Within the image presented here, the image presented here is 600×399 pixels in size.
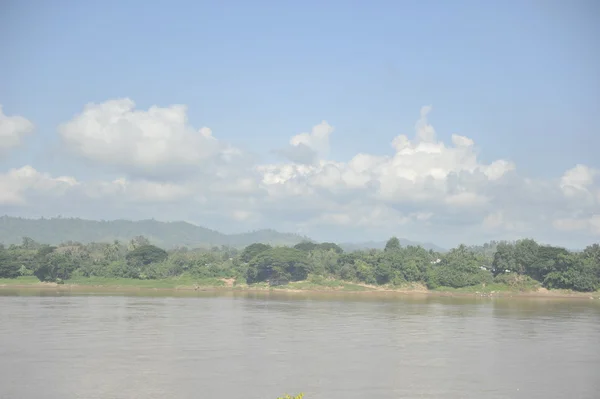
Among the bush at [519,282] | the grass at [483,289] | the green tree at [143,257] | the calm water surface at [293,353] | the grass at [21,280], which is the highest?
the green tree at [143,257]

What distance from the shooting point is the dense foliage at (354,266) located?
7750 centimetres

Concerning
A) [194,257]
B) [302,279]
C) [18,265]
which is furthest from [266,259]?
[18,265]

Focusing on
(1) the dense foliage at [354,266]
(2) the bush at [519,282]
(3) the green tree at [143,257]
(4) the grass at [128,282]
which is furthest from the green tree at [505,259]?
(3) the green tree at [143,257]

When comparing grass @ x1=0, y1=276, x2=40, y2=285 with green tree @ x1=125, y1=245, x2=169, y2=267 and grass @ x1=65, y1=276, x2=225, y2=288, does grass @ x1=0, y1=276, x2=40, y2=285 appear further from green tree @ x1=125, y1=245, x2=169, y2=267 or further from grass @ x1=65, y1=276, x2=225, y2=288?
green tree @ x1=125, y1=245, x2=169, y2=267

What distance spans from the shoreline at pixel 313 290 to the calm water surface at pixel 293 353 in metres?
21.3

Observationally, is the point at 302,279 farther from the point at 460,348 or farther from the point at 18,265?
the point at 460,348

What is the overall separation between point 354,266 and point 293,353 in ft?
181

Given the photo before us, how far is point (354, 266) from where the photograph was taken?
86.6m

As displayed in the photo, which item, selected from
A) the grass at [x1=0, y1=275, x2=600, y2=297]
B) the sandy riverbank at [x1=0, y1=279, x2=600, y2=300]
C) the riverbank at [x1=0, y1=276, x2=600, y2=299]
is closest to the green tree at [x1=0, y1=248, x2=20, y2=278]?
the grass at [x1=0, y1=275, x2=600, y2=297]

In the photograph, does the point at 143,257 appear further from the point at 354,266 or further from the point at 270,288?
the point at 354,266

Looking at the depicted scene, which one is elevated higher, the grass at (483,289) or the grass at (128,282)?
the grass at (483,289)

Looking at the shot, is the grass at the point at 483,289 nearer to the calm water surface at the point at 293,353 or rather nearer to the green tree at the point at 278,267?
the green tree at the point at 278,267

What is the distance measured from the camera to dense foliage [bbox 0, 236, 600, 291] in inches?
3051

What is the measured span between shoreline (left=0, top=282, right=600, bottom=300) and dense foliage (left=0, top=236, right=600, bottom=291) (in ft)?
3.74
